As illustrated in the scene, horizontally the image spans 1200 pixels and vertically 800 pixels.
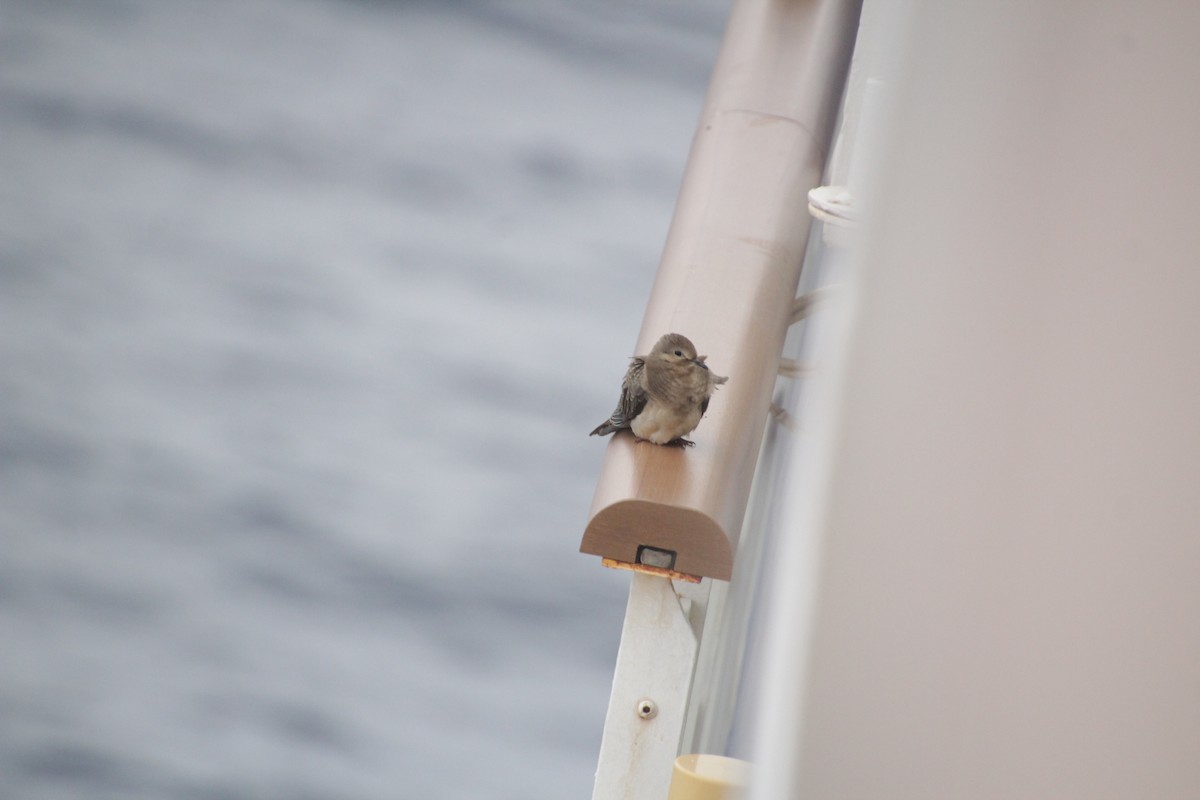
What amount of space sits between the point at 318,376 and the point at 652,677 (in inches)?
93.5

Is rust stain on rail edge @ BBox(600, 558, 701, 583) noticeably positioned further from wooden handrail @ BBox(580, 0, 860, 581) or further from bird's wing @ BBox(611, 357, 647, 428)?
bird's wing @ BBox(611, 357, 647, 428)

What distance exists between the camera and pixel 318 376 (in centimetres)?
303

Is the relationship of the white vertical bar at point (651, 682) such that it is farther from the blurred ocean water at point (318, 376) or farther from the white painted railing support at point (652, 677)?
the blurred ocean water at point (318, 376)

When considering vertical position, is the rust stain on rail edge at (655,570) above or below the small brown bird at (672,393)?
below

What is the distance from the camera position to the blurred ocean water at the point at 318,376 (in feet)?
8.95

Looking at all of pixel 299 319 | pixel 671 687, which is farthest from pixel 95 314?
pixel 671 687

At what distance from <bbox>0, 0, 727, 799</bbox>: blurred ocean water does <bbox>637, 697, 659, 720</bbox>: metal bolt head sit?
197cm

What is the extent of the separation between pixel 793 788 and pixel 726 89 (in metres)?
0.84

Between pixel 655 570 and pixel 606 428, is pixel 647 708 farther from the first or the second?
pixel 606 428

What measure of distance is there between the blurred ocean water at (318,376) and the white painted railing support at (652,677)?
6.42 ft

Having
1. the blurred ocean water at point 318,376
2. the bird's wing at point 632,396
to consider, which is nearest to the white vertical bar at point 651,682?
the bird's wing at point 632,396

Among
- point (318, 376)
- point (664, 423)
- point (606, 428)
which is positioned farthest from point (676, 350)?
point (318, 376)

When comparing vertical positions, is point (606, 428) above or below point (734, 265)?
below

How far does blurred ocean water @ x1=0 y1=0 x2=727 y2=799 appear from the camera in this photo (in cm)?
273
